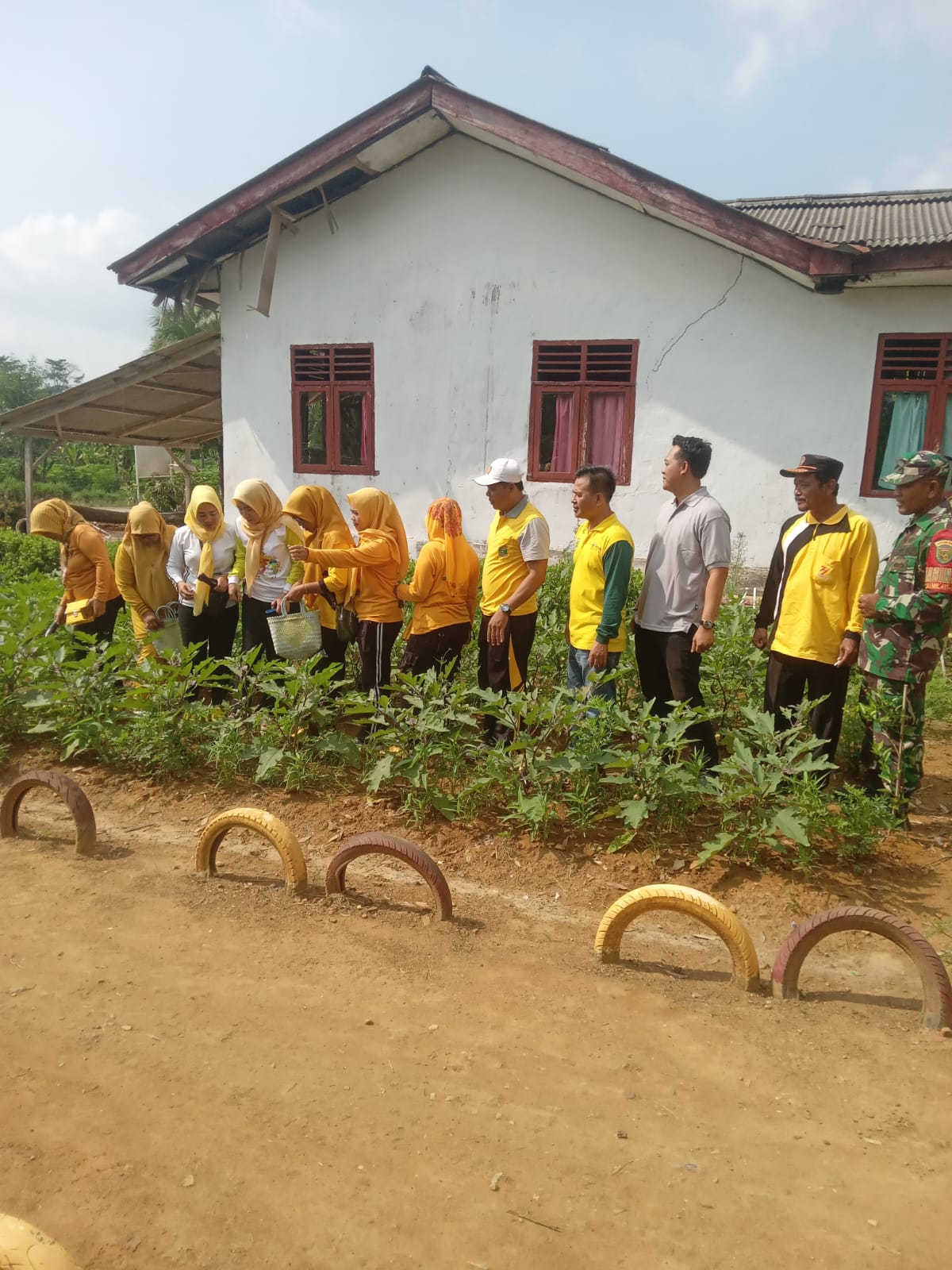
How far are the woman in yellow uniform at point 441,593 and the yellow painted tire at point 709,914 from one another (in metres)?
1.89

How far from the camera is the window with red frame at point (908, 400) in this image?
811 centimetres

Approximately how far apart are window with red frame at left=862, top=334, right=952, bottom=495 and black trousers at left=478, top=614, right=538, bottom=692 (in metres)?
5.25

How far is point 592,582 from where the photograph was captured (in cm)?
435

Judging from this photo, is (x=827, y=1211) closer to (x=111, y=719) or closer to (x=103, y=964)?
(x=103, y=964)

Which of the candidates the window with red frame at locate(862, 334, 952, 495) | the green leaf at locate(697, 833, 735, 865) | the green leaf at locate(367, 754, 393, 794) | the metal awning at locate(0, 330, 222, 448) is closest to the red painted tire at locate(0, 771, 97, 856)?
the green leaf at locate(367, 754, 393, 794)

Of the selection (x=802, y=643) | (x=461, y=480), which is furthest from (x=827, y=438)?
(x=802, y=643)

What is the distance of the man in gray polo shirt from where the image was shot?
13.4 feet

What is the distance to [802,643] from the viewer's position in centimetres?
406

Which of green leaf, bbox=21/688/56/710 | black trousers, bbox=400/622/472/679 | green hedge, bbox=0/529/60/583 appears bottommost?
green leaf, bbox=21/688/56/710

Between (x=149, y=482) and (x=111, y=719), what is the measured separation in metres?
25.4

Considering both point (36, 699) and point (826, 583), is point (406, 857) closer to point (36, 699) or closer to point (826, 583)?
point (826, 583)

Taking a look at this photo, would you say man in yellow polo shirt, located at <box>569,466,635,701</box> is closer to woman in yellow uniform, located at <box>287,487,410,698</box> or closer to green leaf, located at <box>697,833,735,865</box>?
green leaf, located at <box>697,833,735,865</box>

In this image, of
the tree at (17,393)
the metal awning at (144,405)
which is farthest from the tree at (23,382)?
the metal awning at (144,405)

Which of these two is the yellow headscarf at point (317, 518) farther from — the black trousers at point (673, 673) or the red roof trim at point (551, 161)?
the red roof trim at point (551, 161)
